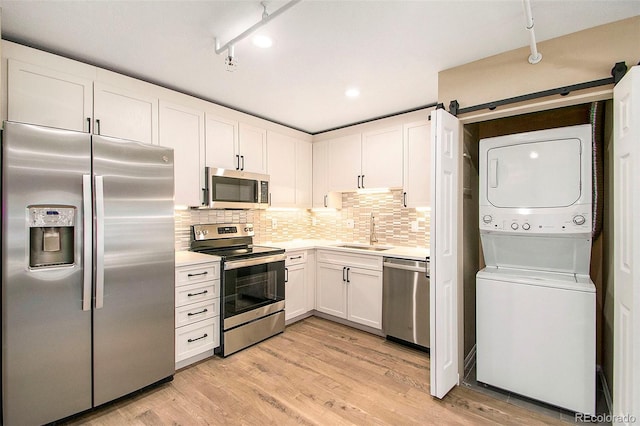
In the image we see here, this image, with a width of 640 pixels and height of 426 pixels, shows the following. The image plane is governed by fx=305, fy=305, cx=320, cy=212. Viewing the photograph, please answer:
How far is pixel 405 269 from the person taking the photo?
302 centimetres

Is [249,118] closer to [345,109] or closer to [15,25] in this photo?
[345,109]

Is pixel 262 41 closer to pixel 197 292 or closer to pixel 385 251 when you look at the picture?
pixel 197 292

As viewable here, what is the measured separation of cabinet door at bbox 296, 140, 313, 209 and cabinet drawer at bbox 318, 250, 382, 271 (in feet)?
2.55

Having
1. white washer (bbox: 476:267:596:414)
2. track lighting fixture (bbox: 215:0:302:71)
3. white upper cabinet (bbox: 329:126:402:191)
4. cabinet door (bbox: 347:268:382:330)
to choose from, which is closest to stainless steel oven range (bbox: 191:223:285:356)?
cabinet door (bbox: 347:268:382:330)

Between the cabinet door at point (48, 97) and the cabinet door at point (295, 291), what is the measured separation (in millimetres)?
2307

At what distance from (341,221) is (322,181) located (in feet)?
2.05

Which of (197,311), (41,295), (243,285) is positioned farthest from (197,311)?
(41,295)

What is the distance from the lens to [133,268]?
2.11 meters

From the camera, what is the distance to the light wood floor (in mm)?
1970

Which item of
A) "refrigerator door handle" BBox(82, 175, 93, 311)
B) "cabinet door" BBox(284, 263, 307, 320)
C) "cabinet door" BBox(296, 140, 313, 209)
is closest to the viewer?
"refrigerator door handle" BBox(82, 175, 93, 311)

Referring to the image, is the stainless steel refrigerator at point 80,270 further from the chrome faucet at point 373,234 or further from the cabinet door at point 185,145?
the chrome faucet at point 373,234

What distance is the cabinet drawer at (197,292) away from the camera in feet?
8.26

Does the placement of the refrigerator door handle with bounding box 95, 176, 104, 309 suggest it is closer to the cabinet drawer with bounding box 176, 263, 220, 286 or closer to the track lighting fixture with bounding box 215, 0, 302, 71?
the cabinet drawer with bounding box 176, 263, 220, 286

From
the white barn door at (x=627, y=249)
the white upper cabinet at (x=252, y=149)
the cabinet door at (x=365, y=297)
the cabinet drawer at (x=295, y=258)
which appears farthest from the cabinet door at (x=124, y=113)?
the white barn door at (x=627, y=249)
